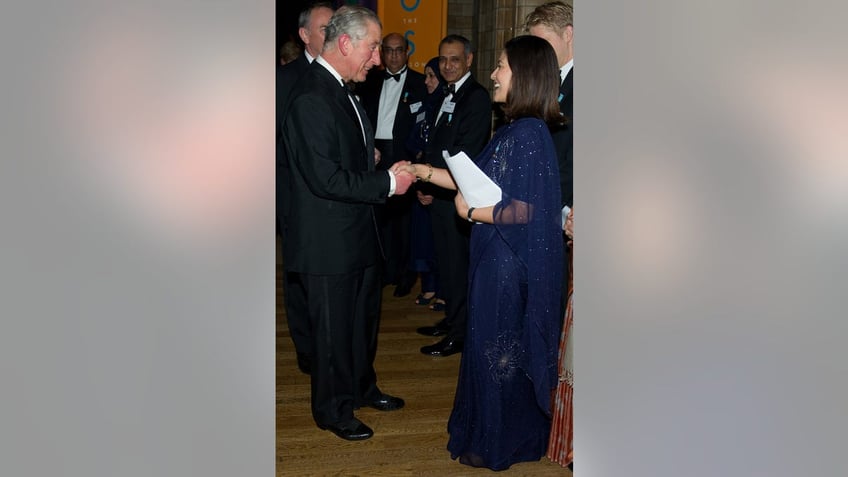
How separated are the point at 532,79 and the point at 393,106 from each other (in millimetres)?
2802

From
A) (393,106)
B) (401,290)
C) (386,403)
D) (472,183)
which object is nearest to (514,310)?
(472,183)

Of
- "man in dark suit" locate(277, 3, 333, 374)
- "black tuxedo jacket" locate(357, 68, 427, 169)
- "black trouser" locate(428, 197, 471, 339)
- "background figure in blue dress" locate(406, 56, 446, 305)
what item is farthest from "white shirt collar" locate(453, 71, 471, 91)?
"man in dark suit" locate(277, 3, 333, 374)

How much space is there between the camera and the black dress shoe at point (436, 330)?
188 inches

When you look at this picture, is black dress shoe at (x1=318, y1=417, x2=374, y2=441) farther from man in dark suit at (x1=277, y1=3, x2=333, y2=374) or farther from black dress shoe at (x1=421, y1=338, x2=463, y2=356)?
black dress shoe at (x1=421, y1=338, x2=463, y2=356)

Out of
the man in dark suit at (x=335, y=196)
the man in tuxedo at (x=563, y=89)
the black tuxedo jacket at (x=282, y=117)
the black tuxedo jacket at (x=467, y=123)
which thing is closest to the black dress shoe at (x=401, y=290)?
the black tuxedo jacket at (x=467, y=123)

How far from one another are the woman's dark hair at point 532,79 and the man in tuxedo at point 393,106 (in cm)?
252

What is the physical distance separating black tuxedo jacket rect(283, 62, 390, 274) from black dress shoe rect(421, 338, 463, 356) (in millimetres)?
1353

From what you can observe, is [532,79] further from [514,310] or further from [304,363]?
[304,363]
